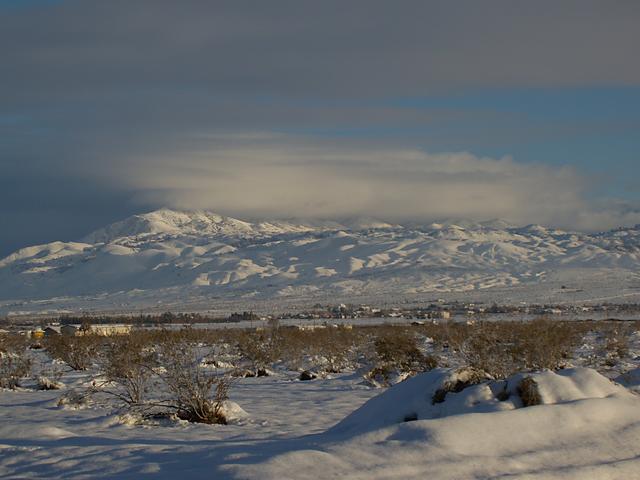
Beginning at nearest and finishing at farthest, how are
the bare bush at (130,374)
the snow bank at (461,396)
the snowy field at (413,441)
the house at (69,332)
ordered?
the snowy field at (413,441)
the snow bank at (461,396)
the bare bush at (130,374)
the house at (69,332)

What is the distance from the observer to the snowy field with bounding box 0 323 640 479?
9.76 metres

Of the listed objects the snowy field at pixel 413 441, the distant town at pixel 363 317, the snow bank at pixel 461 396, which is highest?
the distant town at pixel 363 317

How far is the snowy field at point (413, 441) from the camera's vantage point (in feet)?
32.0

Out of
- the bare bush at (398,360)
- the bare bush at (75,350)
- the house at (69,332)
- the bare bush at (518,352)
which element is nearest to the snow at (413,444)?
the bare bush at (518,352)

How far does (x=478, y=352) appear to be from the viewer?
22422 millimetres

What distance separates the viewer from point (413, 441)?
33.9ft

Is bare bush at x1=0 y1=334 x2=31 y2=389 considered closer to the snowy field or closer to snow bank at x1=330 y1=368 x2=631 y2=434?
the snowy field

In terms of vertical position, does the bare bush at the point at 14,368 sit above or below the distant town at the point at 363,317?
below

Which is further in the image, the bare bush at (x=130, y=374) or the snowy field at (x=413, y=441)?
the bare bush at (x=130, y=374)

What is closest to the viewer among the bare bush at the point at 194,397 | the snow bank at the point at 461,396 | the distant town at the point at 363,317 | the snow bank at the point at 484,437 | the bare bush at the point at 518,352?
the snow bank at the point at 484,437

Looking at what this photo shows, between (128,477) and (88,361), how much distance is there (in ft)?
82.5

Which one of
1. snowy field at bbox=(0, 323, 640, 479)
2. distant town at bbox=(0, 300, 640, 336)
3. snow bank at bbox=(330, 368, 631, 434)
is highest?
distant town at bbox=(0, 300, 640, 336)

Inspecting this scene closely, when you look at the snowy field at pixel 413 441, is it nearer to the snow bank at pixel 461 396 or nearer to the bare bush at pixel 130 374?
the snow bank at pixel 461 396

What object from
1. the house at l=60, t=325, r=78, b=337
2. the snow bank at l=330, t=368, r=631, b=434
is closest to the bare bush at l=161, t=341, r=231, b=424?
the snow bank at l=330, t=368, r=631, b=434
